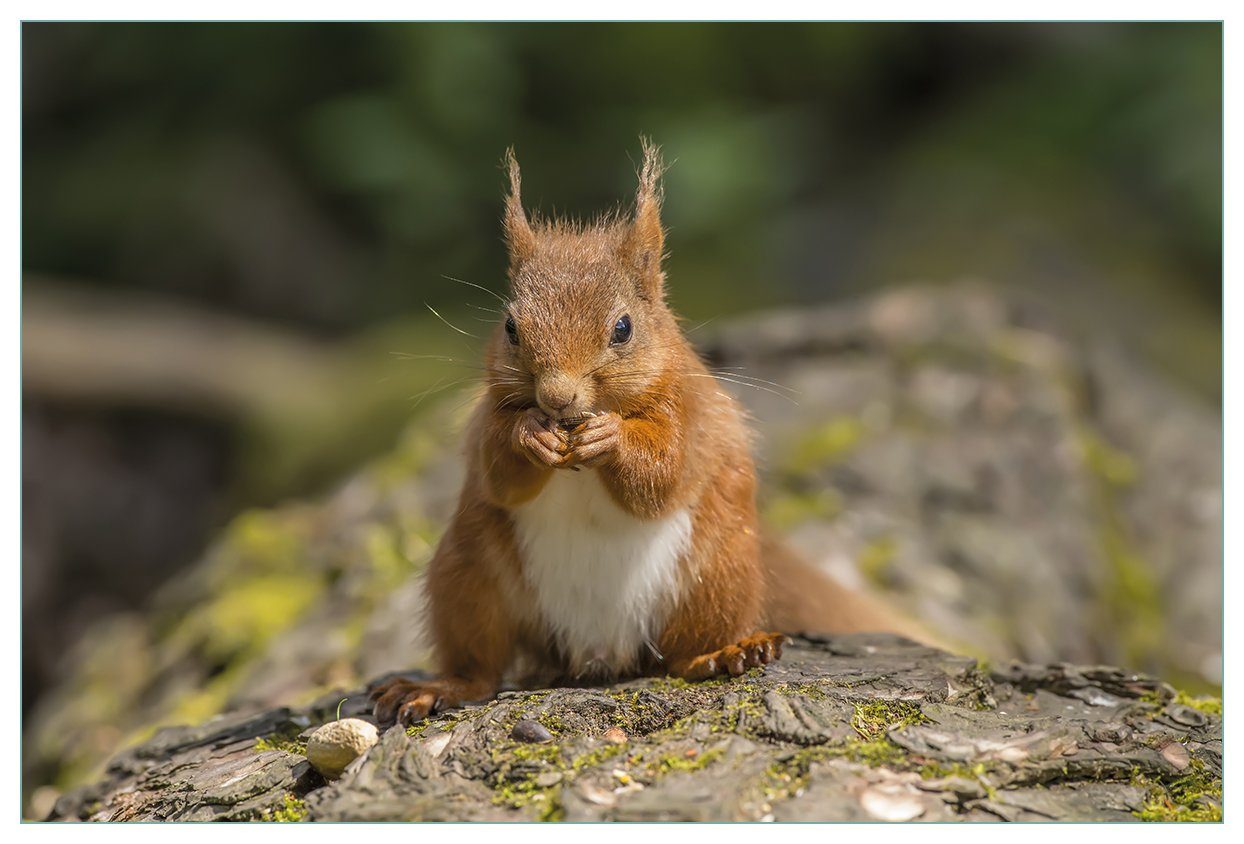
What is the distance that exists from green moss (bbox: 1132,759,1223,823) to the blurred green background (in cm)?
482

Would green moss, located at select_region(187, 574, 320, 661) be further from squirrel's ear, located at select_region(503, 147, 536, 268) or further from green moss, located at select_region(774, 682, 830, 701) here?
green moss, located at select_region(774, 682, 830, 701)

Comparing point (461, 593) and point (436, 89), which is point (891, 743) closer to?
point (461, 593)

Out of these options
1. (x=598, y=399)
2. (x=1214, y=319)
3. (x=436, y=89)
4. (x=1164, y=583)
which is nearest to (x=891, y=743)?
(x=598, y=399)

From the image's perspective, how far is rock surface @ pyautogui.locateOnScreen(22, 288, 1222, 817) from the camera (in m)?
4.26

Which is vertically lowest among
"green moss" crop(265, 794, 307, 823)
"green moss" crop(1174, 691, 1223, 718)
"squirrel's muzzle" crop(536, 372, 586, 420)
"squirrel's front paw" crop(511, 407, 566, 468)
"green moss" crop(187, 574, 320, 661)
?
"green moss" crop(187, 574, 320, 661)

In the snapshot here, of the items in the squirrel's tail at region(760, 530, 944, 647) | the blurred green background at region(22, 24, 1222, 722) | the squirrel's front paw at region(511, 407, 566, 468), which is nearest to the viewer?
the squirrel's front paw at region(511, 407, 566, 468)

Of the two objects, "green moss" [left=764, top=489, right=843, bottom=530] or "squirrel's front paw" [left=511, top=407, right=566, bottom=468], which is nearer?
"squirrel's front paw" [left=511, top=407, right=566, bottom=468]

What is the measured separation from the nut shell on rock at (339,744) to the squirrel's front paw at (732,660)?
2.54 ft

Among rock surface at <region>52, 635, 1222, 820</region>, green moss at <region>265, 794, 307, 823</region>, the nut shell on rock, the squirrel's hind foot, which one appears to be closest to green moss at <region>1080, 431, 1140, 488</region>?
rock surface at <region>52, 635, 1222, 820</region>

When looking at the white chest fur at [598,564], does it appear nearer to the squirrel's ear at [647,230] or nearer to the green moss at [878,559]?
the squirrel's ear at [647,230]

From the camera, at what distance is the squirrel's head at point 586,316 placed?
8.76 ft

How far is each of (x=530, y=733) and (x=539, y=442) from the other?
617 mm

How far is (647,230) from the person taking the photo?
2.98 meters

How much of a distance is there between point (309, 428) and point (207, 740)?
4.97 m
